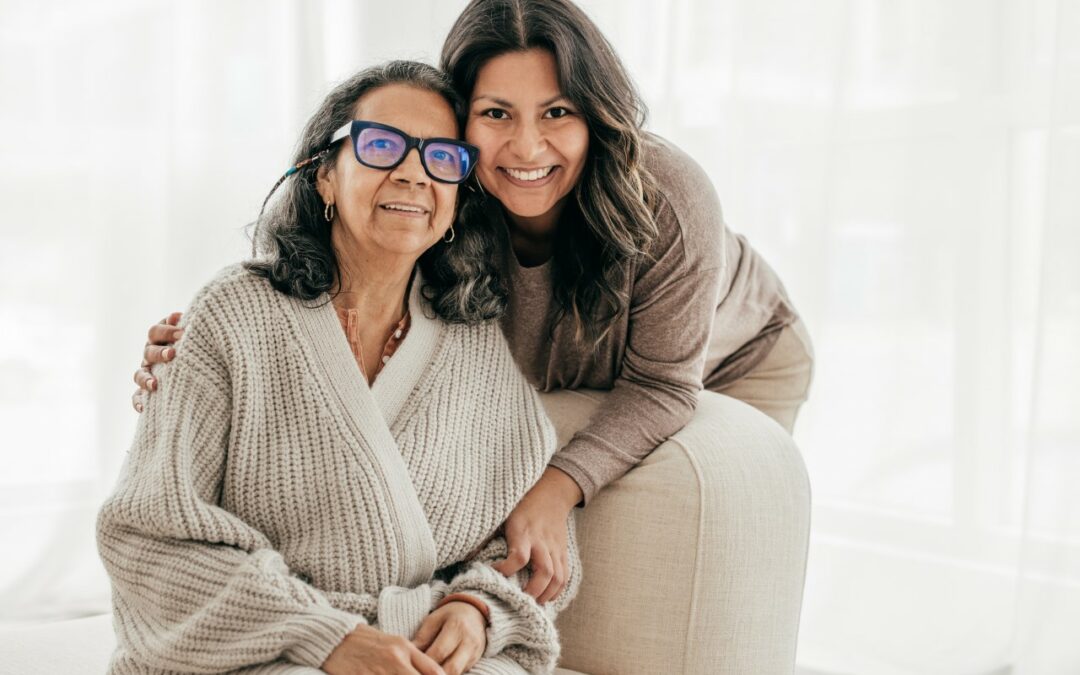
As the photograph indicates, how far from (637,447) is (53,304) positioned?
6.07ft

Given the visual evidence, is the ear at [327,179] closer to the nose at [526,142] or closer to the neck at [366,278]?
the neck at [366,278]

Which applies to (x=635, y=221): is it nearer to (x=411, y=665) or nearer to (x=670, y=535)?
(x=670, y=535)

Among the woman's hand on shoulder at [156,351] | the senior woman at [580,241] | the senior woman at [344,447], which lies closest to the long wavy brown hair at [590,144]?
the senior woman at [580,241]

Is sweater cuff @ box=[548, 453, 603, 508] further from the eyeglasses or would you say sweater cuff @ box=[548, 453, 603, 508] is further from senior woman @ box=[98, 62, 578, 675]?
the eyeglasses

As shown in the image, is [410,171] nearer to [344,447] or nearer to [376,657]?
[344,447]

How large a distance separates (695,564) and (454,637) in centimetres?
40

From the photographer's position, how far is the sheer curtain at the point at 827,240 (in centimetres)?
237

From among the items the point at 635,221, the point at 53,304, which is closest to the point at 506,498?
the point at 635,221

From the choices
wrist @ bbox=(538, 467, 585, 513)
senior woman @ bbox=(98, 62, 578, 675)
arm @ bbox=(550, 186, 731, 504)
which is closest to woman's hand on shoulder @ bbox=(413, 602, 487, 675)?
senior woman @ bbox=(98, 62, 578, 675)

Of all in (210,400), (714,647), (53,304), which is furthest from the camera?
(53,304)

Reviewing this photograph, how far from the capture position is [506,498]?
154cm

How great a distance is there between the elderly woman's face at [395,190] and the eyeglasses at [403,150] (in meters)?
0.01

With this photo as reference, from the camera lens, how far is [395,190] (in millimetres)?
1475

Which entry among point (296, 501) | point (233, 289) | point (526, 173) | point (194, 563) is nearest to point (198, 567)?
point (194, 563)
